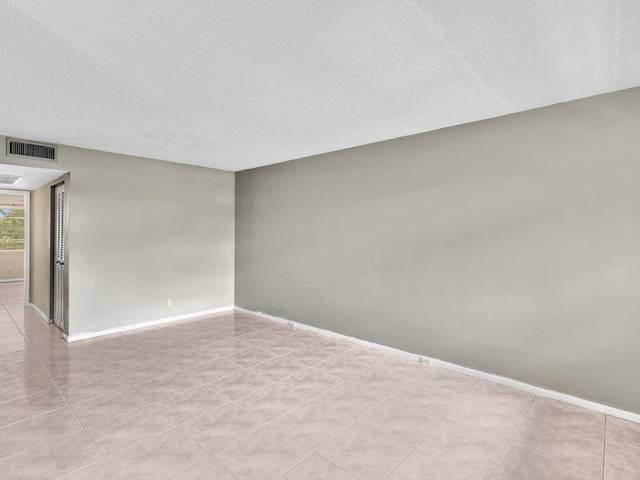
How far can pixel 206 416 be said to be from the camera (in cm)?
252

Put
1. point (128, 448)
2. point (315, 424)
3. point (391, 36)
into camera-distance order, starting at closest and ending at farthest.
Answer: point (391, 36), point (128, 448), point (315, 424)

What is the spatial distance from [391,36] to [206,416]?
280cm

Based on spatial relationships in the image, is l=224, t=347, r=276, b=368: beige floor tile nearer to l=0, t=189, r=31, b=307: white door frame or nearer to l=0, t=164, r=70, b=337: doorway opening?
l=0, t=164, r=70, b=337: doorway opening

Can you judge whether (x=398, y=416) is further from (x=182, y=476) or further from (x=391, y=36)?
(x=391, y=36)

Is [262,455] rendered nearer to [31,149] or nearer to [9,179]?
[31,149]

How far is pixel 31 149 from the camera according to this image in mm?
3908

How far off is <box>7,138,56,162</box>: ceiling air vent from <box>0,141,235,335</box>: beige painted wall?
0.07m

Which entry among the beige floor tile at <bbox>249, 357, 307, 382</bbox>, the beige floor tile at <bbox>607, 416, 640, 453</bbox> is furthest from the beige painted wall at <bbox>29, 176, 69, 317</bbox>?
the beige floor tile at <bbox>607, 416, 640, 453</bbox>

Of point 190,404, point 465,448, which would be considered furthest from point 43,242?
point 465,448

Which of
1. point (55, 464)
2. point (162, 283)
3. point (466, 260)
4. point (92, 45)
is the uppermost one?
point (92, 45)

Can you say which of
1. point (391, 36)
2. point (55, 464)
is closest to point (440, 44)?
point (391, 36)

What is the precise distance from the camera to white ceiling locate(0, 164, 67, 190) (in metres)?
4.02

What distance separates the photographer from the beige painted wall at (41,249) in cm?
514

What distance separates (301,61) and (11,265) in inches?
439
